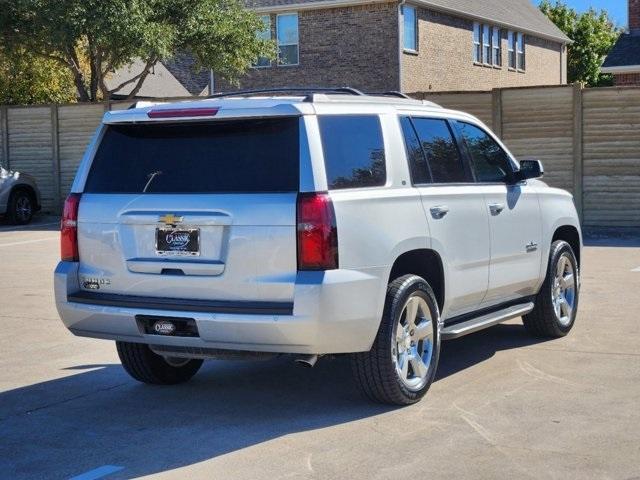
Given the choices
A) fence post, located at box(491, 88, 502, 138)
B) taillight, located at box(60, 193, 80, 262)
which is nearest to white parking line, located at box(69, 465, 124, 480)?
taillight, located at box(60, 193, 80, 262)

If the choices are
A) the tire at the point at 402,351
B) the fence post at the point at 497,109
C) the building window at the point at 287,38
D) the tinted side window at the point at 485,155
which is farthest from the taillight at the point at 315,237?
the building window at the point at 287,38

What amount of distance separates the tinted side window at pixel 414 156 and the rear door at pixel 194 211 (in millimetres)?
1061

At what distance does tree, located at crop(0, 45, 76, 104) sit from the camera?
31172 mm

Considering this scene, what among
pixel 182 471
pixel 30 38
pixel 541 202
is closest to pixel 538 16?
pixel 30 38

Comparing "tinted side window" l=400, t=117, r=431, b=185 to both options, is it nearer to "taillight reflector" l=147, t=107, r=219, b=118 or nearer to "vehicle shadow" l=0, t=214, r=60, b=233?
"taillight reflector" l=147, t=107, r=219, b=118

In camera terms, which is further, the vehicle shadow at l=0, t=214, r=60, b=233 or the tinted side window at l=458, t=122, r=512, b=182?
the vehicle shadow at l=0, t=214, r=60, b=233

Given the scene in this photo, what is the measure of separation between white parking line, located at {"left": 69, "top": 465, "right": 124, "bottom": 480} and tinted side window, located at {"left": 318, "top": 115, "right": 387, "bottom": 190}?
1996 mm

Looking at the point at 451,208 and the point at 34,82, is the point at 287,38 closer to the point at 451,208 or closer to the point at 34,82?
the point at 34,82

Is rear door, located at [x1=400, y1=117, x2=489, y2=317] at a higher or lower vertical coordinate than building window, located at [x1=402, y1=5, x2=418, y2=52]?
lower

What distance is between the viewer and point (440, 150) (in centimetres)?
750

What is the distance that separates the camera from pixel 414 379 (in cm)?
679

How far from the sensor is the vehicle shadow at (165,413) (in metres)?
5.80

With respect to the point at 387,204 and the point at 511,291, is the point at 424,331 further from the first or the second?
the point at 511,291

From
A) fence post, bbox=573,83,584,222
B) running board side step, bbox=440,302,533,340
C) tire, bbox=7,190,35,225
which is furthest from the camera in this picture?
tire, bbox=7,190,35,225
